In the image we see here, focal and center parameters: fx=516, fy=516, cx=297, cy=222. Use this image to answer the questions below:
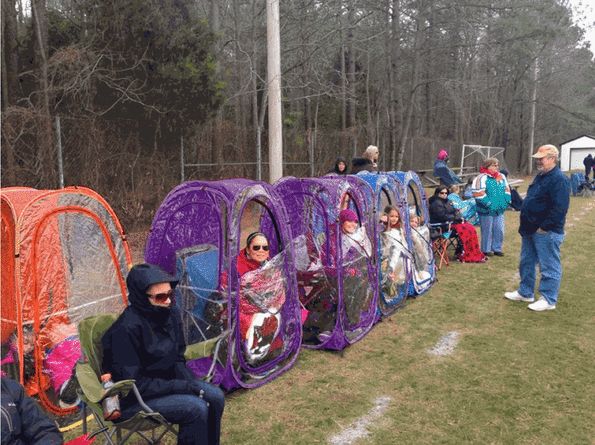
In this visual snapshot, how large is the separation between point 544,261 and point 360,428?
3613 mm

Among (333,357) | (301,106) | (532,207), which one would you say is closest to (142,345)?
(333,357)

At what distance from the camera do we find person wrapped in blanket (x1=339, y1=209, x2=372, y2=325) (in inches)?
207

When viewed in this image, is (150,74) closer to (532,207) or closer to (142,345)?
(532,207)

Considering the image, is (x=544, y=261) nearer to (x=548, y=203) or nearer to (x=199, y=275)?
(x=548, y=203)

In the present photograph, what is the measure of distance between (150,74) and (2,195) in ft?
24.2

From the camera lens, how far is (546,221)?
234 inches

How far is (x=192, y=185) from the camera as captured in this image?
14.3 feet

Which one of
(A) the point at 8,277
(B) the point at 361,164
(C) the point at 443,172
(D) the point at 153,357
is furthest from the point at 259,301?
(C) the point at 443,172

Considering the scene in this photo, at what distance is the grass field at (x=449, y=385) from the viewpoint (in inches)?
145

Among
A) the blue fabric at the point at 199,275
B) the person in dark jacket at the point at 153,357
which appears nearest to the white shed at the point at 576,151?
the blue fabric at the point at 199,275

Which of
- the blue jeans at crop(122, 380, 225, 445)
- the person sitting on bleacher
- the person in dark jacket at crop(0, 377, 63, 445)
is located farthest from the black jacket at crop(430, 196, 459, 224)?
the person in dark jacket at crop(0, 377, 63, 445)

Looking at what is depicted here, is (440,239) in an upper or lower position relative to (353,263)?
lower

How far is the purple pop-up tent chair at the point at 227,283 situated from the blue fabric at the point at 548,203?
3119 mm

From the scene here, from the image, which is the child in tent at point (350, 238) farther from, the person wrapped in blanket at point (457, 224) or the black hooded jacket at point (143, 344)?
the person wrapped in blanket at point (457, 224)
